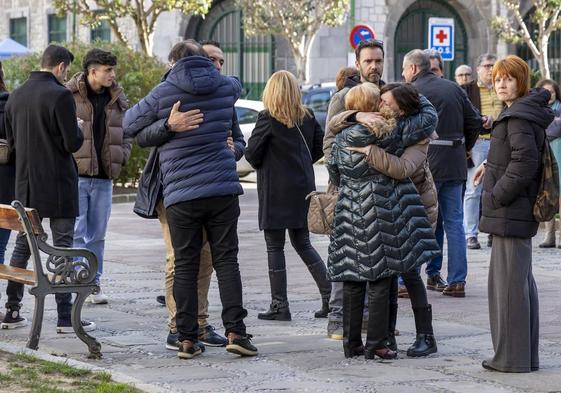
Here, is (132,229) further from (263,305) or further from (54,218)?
(54,218)

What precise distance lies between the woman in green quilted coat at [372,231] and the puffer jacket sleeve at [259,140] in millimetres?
1677

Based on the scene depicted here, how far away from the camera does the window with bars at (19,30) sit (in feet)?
166

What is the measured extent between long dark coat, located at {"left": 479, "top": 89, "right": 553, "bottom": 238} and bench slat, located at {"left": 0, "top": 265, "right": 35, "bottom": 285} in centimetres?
289

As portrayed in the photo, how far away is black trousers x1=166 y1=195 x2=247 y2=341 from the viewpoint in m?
8.71

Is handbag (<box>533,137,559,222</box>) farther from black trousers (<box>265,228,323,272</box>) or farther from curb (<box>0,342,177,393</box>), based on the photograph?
black trousers (<box>265,228,323,272</box>)

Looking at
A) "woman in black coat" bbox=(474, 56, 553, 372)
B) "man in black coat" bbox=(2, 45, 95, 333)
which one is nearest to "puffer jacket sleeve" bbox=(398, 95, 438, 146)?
"woman in black coat" bbox=(474, 56, 553, 372)

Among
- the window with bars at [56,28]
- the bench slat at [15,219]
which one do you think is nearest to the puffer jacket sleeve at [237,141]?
the bench slat at [15,219]

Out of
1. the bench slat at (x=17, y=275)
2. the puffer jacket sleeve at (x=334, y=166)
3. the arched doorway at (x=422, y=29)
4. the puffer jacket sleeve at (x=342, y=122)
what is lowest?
the bench slat at (x=17, y=275)

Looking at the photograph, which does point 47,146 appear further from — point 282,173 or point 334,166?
point 334,166

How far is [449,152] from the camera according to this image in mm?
11852

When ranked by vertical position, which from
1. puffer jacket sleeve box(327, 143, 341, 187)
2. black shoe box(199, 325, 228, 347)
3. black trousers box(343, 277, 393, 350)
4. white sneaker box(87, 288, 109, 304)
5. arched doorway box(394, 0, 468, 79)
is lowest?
white sneaker box(87, 288, 109, 304)

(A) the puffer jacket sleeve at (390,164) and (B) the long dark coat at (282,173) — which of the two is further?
(B) the long dark coat at (282,173)

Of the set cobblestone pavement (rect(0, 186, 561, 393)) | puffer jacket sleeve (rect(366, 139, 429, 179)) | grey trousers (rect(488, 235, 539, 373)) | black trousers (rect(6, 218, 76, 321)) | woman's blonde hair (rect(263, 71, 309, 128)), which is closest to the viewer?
cobblestone pavement (rect(0, 186, 561, 393))

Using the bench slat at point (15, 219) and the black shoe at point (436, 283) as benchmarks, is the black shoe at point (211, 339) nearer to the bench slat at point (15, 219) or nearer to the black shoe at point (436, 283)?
the bench slat at point (15, 219)
